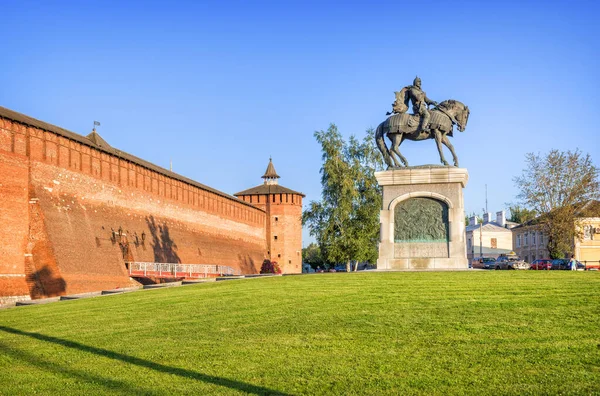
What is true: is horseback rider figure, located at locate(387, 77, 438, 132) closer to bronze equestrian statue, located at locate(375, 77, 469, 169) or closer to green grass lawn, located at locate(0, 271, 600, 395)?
bronze equestrian statue, located at locate(375, 77, 469, 169)

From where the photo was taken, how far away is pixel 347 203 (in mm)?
41000

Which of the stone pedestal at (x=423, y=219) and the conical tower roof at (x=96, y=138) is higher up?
the conical tower roof at (x=96, y=138)

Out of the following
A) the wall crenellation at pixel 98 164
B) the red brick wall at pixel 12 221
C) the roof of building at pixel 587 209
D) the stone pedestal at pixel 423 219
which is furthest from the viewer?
the roof of building at pixel 587 209

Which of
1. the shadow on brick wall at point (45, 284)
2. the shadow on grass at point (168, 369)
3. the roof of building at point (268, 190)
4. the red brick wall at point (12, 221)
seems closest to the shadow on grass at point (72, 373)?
the shadow on grass at point (168, 369)

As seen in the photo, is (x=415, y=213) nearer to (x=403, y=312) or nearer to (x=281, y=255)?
(x=403, y=312)

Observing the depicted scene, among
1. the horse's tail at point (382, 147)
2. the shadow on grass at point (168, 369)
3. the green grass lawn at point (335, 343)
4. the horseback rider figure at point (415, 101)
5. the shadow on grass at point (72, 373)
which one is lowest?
the shadow on grass at point (72, 373)

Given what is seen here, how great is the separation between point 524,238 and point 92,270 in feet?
162

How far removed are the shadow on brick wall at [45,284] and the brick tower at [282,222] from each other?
39.9 m

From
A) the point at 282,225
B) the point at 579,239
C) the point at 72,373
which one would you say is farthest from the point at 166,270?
the point at 282,225

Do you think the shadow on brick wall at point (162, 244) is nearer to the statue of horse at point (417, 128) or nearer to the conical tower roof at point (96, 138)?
the conical tower roof at point (96, 138)

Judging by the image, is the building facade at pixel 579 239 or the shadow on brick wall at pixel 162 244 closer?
the building facade at pixel 579 239

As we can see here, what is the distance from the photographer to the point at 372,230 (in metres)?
41.4

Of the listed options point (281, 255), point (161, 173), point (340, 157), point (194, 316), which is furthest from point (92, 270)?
point (281, 255)

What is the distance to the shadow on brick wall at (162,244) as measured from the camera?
43.2 meters
